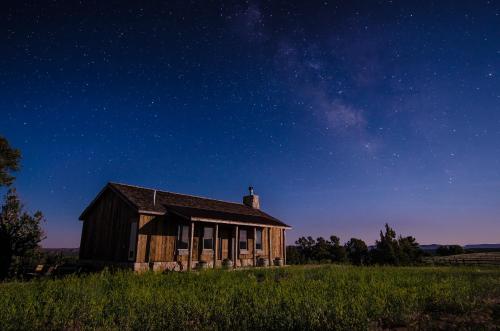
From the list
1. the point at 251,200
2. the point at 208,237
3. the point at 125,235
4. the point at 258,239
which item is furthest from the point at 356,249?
the point at 125,235

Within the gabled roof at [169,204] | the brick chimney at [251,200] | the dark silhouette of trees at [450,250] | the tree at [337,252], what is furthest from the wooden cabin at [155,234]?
the dark silhouette of trees at [450,250]

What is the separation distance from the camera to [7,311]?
22.7 ft

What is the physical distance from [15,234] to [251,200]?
61.9 feet

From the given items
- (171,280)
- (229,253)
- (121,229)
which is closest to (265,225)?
(229,253)

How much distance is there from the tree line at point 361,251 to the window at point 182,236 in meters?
21.5

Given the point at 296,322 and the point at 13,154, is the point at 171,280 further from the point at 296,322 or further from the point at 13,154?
the point at 13,154

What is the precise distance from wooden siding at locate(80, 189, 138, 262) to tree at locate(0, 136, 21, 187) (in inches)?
431

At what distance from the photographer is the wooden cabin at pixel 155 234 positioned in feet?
57.3

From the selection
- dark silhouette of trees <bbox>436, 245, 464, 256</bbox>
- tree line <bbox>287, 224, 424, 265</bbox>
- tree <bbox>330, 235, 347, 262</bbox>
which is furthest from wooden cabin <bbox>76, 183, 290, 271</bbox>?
dark silhouette of trees <bbox>436, 245, 464, 256</bbox>

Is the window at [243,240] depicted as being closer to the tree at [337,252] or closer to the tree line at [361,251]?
the tree line at [361,251]

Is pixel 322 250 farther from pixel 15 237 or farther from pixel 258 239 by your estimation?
pixel 15 237

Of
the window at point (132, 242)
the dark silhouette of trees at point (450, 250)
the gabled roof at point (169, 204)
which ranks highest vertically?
the gabled roof at point (169, 204)

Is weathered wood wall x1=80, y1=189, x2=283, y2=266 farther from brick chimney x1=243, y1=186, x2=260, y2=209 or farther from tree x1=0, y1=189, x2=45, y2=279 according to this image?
brick chimney x1=243, y1=186, x2=260, y2=209

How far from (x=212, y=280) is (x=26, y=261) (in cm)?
1030
